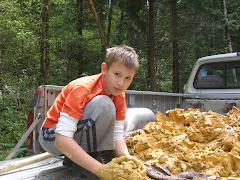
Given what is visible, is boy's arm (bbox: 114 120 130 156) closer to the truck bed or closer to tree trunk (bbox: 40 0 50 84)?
the truck bed

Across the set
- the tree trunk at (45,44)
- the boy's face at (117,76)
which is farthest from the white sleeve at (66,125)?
the tree trunk at (45,44)

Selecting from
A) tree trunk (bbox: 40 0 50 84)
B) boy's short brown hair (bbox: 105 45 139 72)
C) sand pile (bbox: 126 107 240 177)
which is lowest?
sand pile (bbox: 126 107 240 177)

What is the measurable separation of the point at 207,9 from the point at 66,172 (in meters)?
9.84

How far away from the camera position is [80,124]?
1.53 metres

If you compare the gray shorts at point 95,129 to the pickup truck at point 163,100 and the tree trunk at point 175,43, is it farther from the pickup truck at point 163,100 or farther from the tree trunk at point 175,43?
the tree trunk at point 175,43

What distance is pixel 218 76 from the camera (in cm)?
378

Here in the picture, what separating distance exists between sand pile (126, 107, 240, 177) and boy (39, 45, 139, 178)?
285mm

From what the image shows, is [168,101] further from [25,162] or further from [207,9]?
[207,9]

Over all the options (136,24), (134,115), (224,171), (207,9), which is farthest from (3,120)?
(207,9)

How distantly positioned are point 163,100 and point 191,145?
5.19ft

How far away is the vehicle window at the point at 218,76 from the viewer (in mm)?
3670

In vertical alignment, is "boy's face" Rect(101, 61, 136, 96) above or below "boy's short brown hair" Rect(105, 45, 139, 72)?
below

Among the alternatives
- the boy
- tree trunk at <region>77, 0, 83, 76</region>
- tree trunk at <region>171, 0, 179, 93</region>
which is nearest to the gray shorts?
the boy

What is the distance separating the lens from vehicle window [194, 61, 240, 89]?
3670 mm
